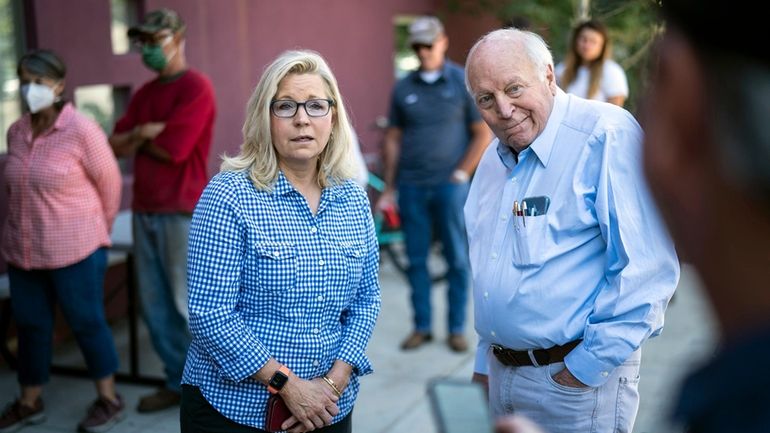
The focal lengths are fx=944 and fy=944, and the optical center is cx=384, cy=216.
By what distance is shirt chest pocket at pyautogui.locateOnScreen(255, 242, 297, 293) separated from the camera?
8.95 ft

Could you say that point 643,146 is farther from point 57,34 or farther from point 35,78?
point 57,34

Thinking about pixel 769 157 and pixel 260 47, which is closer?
pixel 769 157

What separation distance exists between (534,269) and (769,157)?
1997 mm

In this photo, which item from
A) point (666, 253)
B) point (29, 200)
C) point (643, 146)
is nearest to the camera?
point (643, 146)

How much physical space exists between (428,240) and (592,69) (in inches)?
66.2

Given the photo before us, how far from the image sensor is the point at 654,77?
0.89 metres

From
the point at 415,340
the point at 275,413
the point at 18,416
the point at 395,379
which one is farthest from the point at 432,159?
the point at 275,413

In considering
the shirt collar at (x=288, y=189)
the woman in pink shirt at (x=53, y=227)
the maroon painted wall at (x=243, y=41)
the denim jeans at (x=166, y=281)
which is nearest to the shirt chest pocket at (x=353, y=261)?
the shirt collar at (x=288, y=189)

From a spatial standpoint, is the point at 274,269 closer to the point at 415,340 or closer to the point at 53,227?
the point at 53,227

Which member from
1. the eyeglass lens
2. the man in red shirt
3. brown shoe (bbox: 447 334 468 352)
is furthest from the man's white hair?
brown shoe (bbox: 447 334 468 352)

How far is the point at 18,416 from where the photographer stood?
4.93 metres

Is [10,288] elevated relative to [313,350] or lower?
lower

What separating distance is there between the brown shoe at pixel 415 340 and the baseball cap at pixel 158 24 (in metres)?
2.60

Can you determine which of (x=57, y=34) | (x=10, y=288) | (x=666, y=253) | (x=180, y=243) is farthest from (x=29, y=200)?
(x=666, y=253)
